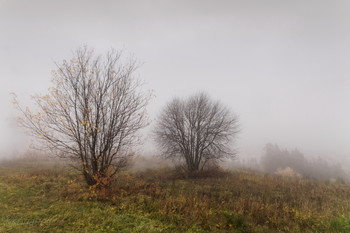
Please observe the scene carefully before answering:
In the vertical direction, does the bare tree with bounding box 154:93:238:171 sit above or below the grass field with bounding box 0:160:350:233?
above

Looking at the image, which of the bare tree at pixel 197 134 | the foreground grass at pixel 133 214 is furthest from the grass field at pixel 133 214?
the bare tree at pixel 197 134

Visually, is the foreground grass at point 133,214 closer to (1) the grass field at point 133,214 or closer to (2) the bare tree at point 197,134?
(1) the grass field at point 133,214

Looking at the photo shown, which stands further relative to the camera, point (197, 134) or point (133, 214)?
point (197, 134)

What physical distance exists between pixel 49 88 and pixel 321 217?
15.0 meters

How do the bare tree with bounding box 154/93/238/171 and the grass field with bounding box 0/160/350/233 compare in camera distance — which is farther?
the bare tree with bounding box 154/93/238/171

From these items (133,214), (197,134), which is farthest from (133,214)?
(197,134)

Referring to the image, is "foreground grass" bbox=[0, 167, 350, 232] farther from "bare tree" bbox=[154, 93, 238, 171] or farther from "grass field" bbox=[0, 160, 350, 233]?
"bare tree" bbox=[154, 93, 238, 171]

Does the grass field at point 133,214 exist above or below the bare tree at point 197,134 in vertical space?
below

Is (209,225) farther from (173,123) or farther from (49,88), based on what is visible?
(173,123)

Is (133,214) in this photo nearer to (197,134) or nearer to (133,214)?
(133,214)

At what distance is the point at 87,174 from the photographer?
990 centimetres

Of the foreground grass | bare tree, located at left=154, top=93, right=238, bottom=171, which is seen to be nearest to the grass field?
the foreground grass

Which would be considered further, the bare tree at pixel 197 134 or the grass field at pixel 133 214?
the bare tree at pixel 197 134

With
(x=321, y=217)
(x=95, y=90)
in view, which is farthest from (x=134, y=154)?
(x=321, y=217)
